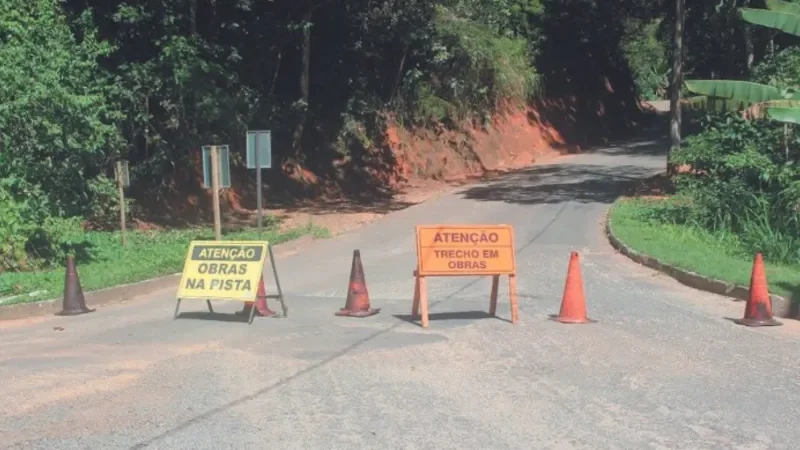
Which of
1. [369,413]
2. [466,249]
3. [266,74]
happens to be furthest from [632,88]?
[369,413]

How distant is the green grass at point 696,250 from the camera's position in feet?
39.1

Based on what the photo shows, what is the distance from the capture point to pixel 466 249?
9.77 meters

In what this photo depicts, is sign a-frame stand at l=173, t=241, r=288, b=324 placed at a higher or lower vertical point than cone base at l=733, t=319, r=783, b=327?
higher

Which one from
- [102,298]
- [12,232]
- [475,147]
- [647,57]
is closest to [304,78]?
[475,147]

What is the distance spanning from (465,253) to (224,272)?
2.99 m

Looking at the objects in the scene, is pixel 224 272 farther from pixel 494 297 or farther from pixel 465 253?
pixel 494 297

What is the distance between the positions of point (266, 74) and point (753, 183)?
15252 millimetres

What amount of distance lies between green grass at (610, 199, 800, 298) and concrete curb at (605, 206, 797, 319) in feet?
0.33

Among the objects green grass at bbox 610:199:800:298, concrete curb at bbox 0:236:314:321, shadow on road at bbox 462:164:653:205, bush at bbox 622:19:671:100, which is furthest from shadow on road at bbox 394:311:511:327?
bush at bbox 622:19:671:100

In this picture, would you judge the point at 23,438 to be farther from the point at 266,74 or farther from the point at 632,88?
the point at 632,88

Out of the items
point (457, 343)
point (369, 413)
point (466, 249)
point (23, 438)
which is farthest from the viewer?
point (466, 249)

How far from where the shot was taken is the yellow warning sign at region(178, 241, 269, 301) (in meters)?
10.0

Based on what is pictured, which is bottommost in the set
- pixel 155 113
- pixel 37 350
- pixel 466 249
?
pixel 37 350

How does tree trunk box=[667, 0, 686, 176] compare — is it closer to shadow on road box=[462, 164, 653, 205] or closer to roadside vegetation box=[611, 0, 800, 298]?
shadow on road box=[462, 164, 653, 205]
